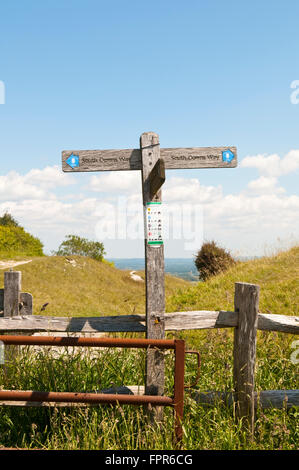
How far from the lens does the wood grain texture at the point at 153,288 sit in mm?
4195

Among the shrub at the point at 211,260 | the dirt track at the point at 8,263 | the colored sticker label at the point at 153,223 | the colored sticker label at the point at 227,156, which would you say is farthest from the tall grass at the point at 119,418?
the dirt track at the point at 8,263

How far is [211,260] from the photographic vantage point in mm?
17312

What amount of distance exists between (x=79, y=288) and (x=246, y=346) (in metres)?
12.2

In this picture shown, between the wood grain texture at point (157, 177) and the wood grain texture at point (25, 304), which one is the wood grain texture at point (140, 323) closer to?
the wood grain texture at point (25, 304)

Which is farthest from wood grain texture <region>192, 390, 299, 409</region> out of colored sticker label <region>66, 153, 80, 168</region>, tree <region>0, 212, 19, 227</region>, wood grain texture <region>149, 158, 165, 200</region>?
tree <region>0, 212, 19, 227</region>

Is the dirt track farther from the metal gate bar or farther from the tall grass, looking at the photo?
the metal gate bar

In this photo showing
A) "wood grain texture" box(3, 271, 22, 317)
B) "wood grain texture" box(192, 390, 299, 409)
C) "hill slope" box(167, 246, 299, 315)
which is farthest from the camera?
"hill slope" box(167, 246, 299, 315)

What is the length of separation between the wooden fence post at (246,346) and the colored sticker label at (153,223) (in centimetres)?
98

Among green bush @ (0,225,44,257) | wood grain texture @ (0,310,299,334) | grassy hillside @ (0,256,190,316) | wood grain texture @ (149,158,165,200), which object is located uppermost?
wood grain texture @ (149,158,165,200)

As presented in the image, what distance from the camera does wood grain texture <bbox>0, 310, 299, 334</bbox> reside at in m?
4.24

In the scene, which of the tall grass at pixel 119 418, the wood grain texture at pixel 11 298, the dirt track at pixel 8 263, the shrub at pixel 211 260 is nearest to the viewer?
the tall grass at pixel 119 418
